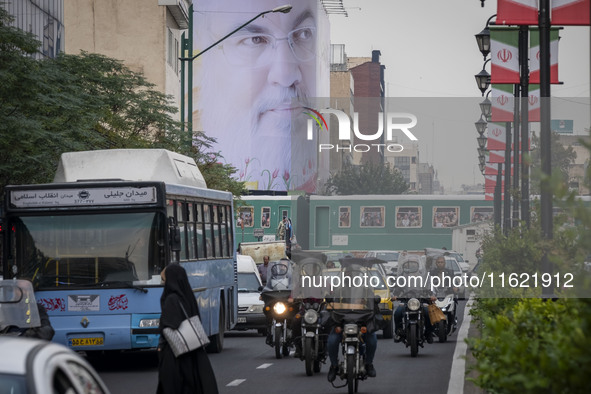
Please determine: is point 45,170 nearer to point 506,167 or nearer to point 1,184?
point 1,184

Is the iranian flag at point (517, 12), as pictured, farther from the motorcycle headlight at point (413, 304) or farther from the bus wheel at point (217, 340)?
the bus wheel at point (217, 340)

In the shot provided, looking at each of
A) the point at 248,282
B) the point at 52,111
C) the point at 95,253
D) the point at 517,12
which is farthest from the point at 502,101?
the point at 95,253

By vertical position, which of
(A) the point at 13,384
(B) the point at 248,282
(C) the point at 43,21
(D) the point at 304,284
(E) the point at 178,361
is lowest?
(B) the point at 248,282

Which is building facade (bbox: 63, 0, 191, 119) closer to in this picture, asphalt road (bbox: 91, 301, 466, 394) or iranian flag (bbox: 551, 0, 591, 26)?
asphalt road (bbox: 91, 301, 466, 394)

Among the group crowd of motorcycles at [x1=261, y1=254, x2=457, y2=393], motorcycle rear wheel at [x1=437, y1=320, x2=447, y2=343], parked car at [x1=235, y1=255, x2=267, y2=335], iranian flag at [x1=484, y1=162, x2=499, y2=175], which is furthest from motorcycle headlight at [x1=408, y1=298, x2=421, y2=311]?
parked car at [x1=235, y1=255, x2=267, y2=335]

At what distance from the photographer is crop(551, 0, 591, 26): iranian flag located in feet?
57.0

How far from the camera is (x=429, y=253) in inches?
906

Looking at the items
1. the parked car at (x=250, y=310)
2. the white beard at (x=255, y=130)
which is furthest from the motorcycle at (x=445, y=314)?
the white beard at (x=255, y=130)

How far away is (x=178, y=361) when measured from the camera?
39.6 ft

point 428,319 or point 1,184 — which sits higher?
point 1,184

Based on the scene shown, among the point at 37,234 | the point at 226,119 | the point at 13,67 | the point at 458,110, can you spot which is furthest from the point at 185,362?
the point at 226,119

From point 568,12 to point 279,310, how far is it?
7322mm

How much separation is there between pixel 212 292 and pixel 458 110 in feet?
23.1

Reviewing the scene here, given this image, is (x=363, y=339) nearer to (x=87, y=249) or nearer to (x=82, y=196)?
(x=87, y=249)
